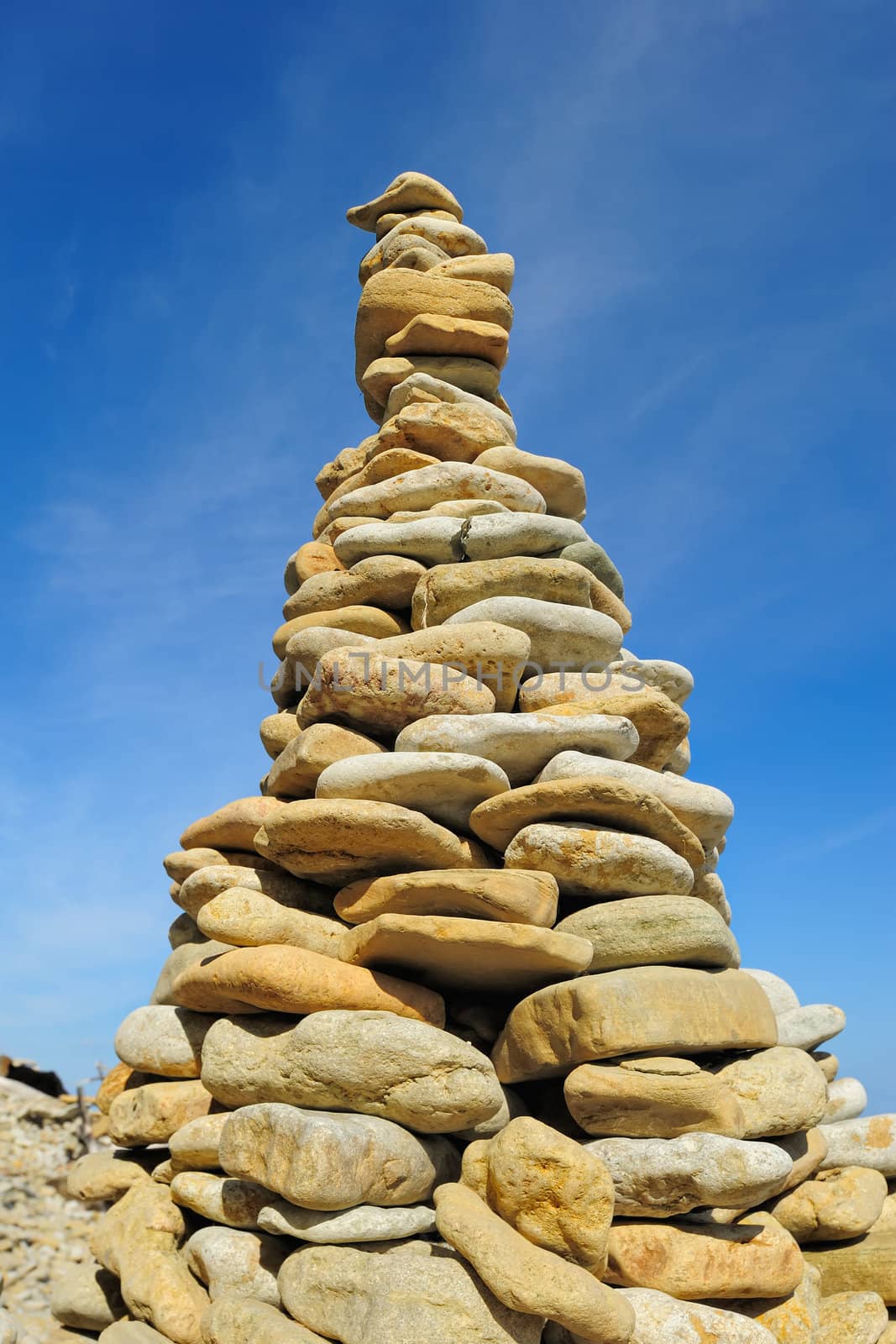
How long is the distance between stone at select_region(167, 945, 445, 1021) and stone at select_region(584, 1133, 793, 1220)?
1.05 meters

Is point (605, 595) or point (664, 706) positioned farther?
point (605, 595)

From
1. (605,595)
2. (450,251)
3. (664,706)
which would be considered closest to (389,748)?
(664,706)

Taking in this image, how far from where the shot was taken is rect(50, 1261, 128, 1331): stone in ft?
16.4

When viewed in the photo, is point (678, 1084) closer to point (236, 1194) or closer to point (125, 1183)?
point (236, 1194)

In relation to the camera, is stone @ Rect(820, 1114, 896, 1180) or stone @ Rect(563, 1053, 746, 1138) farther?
stone @ Rect(820, 1114, 896, 1180)

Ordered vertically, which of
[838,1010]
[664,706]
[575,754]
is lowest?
[838,1010]

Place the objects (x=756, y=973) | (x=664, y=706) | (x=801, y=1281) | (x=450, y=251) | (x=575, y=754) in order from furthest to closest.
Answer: (x=450, y=251) < (x=756, y=973) < (x=664, y=706) < (x=575, y=754) < (x=801, y=1281)

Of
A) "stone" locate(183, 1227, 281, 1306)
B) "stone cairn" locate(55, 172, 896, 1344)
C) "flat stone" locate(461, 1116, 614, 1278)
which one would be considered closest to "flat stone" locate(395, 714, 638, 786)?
"stone cairn" locate(55, 172, 896, 1344)

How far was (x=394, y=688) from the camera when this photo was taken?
539 cm

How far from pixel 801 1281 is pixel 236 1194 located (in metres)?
2.59

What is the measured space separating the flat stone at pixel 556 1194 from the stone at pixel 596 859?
1.32 m

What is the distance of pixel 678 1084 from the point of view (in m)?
4.16

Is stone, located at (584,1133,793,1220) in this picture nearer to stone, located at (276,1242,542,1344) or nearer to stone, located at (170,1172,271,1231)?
stone, located at (276,1242,542,1344)

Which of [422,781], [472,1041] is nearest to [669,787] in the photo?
[422,781]
